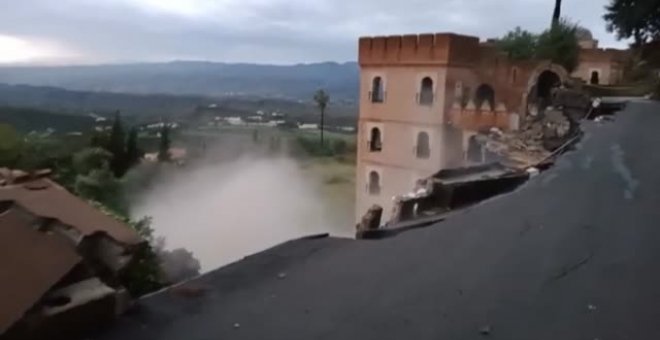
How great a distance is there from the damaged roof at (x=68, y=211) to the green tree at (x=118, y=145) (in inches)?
1182

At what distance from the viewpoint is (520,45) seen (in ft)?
68.8

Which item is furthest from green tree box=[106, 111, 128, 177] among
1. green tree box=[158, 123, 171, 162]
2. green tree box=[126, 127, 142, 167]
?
green tree box=[158, 123, 171, 162]

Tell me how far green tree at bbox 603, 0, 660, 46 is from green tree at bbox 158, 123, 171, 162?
26.3 m

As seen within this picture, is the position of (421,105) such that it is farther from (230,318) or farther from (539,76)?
(230,318)

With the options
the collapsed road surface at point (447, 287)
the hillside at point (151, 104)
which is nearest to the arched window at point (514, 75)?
the hillside at point (151, 104)

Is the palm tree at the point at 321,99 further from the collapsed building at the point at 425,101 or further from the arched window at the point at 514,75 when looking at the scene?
the arched window at the point at 514,75

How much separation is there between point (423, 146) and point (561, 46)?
5381 mm

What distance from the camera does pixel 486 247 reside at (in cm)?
243

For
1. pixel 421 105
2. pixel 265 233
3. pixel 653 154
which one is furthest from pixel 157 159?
pixel 653 154

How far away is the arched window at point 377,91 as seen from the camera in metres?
23.2

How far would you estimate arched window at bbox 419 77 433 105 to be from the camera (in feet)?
70.6

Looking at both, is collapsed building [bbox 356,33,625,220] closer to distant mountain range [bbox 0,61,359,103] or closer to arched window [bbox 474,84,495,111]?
arched window [bbox 474,84,495,111]

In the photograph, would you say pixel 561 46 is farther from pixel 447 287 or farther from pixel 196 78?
pixel 196 78

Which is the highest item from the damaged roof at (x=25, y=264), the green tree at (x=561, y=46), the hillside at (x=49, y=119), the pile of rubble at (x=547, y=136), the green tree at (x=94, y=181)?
the green tree at (x=561, y=46)
